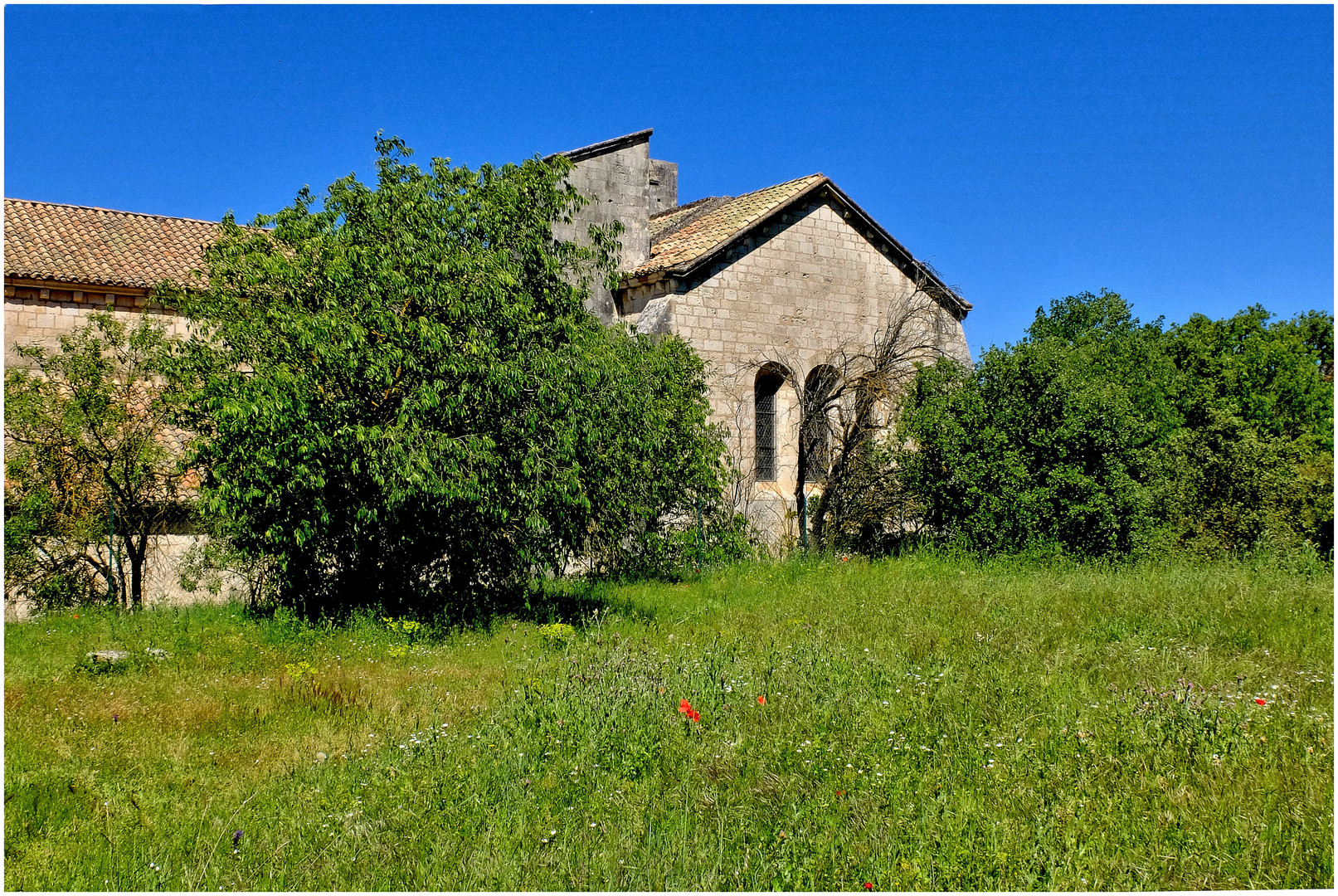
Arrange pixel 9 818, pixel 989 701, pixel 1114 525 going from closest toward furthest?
pixel 9 818, pixel 989 701, pixel 1114 525

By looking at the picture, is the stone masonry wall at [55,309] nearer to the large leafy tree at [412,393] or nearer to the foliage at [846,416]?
the large leafy tree at [412,393]

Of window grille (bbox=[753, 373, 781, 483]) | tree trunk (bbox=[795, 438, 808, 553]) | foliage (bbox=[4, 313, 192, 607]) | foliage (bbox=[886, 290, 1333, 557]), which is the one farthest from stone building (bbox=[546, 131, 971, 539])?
foliage (bbox=[4, 313, 192, 607])

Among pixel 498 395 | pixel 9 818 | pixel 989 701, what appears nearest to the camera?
pixel 9 818

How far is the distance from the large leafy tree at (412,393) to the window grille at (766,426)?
6383 millimetres

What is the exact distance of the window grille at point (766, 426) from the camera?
55.0ft

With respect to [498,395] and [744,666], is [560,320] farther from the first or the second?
[744,666]

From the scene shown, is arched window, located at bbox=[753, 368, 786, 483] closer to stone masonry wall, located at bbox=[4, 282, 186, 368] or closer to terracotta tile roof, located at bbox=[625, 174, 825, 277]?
terracotta tile roof, located at bbox=[625, 174, 825, 277]

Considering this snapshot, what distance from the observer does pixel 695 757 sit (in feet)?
17.3

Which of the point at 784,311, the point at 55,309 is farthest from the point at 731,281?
the point at 55,309

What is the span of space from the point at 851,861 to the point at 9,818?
429 centimetres

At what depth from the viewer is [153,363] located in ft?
33.7

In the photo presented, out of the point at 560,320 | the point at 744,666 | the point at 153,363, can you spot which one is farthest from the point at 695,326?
the point at 744,666

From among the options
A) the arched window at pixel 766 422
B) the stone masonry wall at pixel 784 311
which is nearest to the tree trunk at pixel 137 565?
the stone masonry wall at pixel 784 311

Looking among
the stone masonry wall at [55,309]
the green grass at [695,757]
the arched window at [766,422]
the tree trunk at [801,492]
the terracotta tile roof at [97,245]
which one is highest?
the terracotta tile roof at [97,245]
